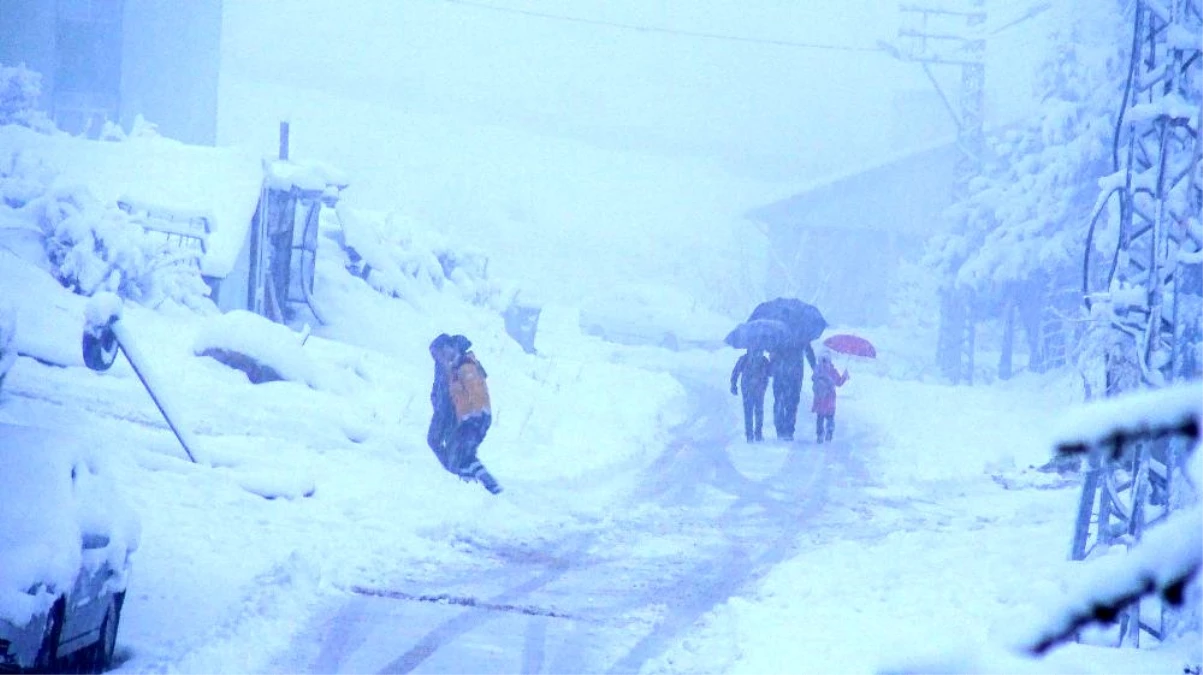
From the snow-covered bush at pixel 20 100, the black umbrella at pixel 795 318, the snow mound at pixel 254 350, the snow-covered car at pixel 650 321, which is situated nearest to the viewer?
the snow mound at pixel 254 350

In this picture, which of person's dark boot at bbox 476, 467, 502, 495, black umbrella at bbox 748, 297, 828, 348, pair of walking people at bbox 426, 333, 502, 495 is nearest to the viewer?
person's dark boot at bbox 476, 467, 502, 495

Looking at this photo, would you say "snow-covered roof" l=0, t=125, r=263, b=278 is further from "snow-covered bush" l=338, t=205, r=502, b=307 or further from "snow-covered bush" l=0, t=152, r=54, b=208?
"snow-covered bush" l=338, t=205, r=502, b=307

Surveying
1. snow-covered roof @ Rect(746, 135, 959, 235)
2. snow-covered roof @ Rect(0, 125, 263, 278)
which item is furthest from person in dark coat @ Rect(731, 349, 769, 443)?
snow-covered roof @ Rect(746, 135, 959, 235)

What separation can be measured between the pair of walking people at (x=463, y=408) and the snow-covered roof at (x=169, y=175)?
7.95 m


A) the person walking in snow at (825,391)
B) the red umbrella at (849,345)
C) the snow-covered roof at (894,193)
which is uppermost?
the snow-covered roof at (894,193)

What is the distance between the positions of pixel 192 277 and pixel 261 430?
613 centimetres

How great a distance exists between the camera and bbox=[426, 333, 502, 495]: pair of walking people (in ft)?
42.6

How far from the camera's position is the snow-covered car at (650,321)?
39.1m

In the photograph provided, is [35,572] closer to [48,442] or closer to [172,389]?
[48,442]

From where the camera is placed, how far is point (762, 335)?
1936 cm

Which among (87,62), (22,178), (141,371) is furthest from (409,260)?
(141,371)

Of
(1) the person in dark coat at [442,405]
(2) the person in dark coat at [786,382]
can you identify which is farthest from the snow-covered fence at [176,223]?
(2) the person in dark coat at [786,382]

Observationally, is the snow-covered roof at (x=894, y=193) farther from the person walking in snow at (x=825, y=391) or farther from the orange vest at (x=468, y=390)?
the orange vest at (x=468, y=390)

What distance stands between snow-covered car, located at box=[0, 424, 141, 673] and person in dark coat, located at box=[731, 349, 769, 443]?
13.3m
